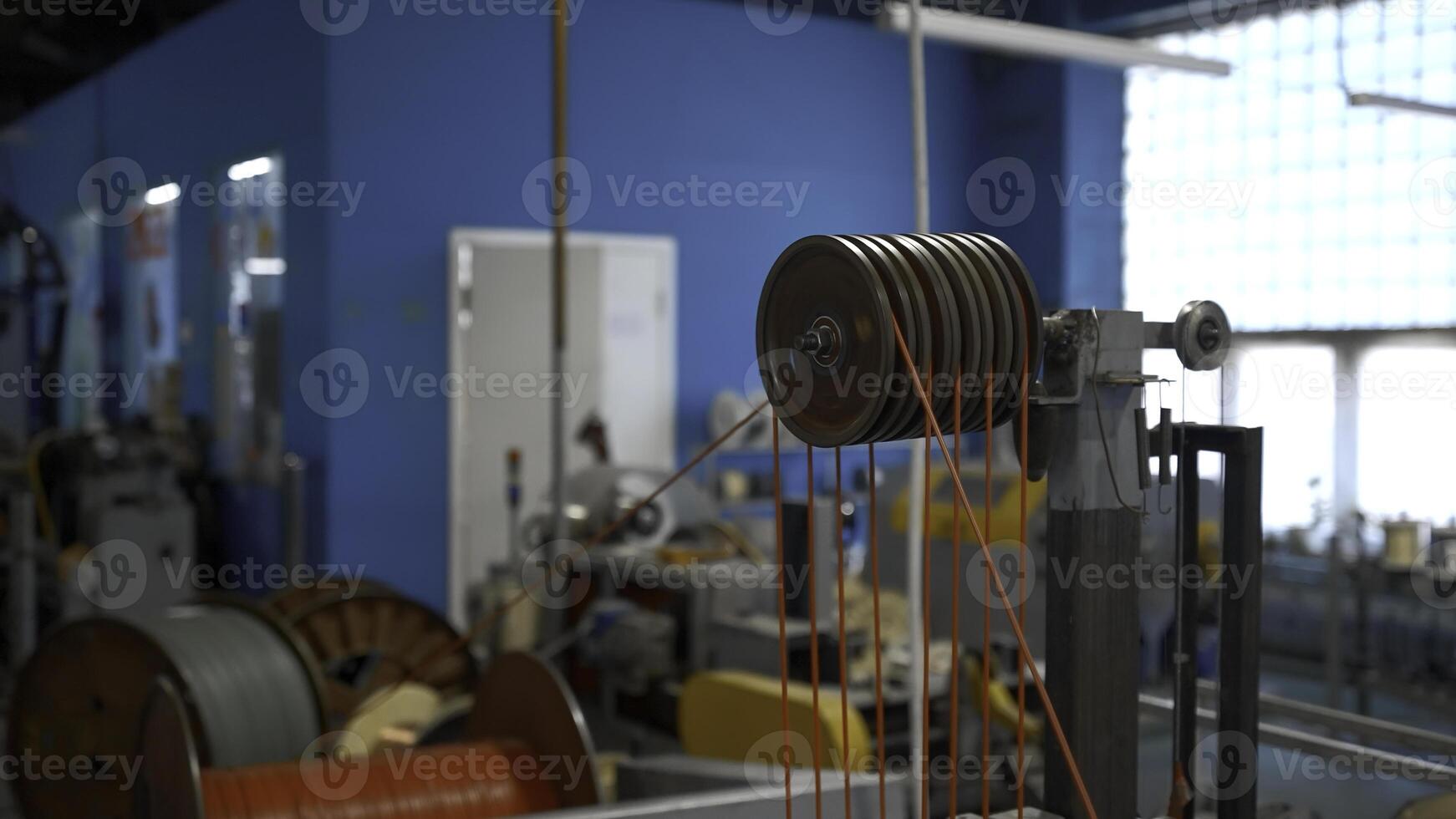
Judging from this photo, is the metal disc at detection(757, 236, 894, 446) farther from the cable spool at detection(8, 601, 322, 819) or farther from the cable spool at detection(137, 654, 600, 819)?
the cable spool at detection(8, 601, 322, 819)

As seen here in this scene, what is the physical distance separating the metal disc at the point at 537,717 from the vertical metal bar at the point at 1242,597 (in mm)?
1349

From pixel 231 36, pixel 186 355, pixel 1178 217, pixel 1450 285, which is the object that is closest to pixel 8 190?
pixel 186 355

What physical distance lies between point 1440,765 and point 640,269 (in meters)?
5.85

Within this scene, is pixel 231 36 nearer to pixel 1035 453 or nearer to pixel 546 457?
pixel 546 457

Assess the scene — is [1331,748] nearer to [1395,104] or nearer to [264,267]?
[1395,104]

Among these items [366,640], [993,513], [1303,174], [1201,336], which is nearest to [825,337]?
[1201,336]

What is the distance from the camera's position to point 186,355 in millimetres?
9047

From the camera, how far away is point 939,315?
5.96ft

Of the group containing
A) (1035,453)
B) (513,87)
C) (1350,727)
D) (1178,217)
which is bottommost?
(1350,727)

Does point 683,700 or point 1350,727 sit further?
point 683,700

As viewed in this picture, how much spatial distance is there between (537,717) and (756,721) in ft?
2.97

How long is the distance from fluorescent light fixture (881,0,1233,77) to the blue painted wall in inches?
146

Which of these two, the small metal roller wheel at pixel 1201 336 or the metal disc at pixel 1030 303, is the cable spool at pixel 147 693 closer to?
the metal disc at pixel 1030 303

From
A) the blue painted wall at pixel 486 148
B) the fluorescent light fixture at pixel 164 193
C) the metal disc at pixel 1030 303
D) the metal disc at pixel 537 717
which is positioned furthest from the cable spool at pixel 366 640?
the fluorescent light fixture at pixel 164 193
